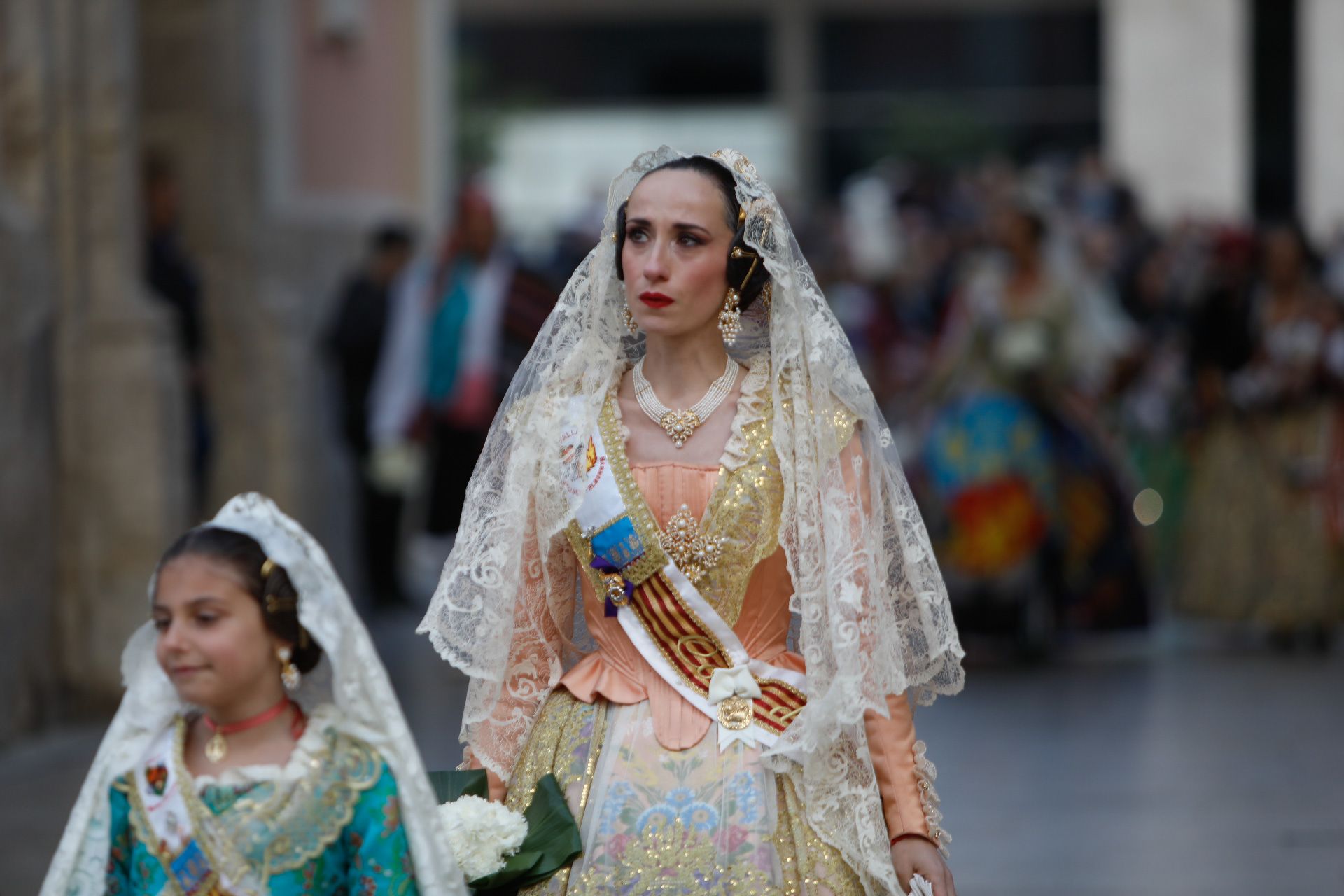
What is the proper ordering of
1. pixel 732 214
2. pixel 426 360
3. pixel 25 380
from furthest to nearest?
pixel 426 360 < pixel 25 380 < pixel 732 214

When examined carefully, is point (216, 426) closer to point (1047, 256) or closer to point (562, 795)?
point (1047, 256)

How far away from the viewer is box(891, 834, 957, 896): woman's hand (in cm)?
368

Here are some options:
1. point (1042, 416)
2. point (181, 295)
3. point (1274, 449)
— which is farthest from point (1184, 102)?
point (181, 295)

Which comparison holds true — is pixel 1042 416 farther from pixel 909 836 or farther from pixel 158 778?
pixel 158 778

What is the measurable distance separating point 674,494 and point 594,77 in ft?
108

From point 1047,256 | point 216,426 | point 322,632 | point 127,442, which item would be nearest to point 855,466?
point 322,632

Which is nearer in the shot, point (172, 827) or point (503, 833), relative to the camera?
point (172, 827)

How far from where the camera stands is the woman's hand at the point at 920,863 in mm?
3684

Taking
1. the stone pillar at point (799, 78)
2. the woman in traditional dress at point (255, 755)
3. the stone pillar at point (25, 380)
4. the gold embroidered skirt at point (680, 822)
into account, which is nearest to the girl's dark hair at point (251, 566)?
the woman in traditional dress at point (255, 755)

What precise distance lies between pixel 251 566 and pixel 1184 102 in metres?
30.0

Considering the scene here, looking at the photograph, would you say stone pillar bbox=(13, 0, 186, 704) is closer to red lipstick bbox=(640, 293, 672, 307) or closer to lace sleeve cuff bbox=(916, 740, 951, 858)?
red lipstick bbox=(640, 293, 672, 307)

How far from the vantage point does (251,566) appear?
3.13m

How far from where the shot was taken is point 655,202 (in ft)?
12.6

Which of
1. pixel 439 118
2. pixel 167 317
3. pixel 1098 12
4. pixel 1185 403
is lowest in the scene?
pixel 1185 403
